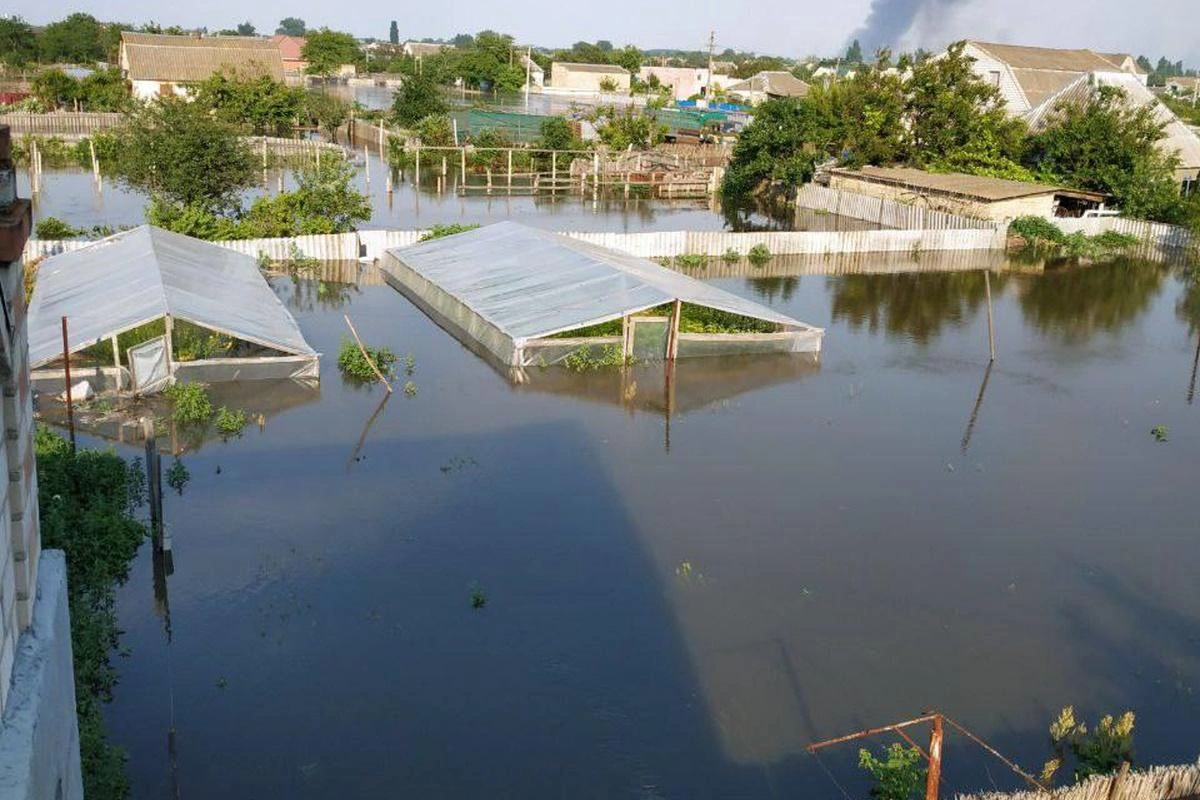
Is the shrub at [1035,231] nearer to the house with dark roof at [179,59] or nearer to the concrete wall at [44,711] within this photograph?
the concrete wall at [44,711]

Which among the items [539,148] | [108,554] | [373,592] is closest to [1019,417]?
[373,592]

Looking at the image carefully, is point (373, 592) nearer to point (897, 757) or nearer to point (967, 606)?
point (897, 757)

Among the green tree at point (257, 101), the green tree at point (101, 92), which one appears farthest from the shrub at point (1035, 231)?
the green tree at point (101, 92)

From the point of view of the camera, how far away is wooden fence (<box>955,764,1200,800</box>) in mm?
7520

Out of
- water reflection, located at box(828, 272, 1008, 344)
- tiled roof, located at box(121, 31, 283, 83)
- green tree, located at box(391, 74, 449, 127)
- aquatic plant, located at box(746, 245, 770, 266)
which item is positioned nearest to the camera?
water reflection, located at box(828, 272, 1008, 344)

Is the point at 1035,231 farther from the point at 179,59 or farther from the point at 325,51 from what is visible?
the point at 325,51

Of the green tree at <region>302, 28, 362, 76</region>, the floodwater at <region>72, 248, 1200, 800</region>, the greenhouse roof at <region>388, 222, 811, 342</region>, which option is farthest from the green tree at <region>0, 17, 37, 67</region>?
the floodwater at <region>72, 248, 1200, 800</region>

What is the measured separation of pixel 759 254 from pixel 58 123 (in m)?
35.1

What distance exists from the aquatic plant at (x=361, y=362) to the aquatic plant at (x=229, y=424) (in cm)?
268

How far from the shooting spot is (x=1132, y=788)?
7.61m

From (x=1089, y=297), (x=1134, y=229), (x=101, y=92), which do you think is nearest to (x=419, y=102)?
(x=101, y=92)

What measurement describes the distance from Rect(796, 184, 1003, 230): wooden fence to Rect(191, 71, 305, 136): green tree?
82.0ft

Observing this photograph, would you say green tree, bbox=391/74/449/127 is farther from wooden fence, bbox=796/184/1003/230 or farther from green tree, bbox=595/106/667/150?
wooden fence, bbox=796/184/1003/230

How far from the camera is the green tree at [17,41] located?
8431cm
